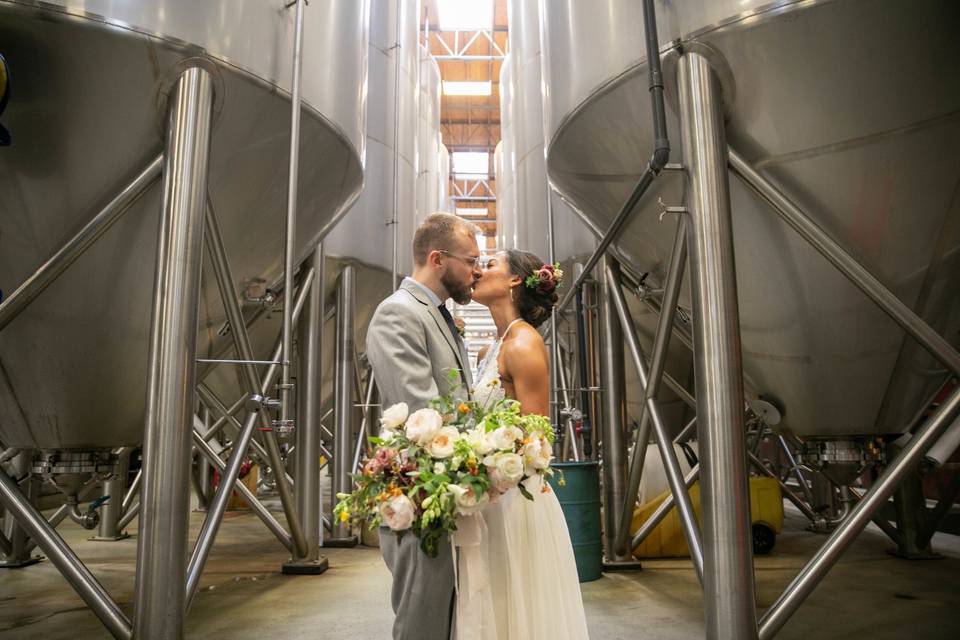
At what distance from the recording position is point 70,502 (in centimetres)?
402

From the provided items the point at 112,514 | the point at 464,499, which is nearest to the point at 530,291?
the point at 464,499

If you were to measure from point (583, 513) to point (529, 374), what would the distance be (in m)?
2.49

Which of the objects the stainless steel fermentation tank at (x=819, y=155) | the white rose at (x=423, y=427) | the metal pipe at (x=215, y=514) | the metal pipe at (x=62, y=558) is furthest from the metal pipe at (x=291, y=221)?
the white rose at (x=423, y=427)

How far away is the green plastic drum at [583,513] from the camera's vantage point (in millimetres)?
4477

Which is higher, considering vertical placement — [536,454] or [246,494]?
[536,454]

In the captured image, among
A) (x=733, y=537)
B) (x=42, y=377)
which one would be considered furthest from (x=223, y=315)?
(x=733, y=537)

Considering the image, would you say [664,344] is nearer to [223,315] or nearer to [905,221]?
[905,221]

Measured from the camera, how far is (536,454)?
170 centimetres

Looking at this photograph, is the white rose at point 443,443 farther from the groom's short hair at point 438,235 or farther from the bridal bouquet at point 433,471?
the groom's short hair at point 438,235

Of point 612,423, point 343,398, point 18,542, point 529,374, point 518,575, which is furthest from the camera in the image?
point 343,398

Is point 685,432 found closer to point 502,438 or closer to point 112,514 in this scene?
point 502,438

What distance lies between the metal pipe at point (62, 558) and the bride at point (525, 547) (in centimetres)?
169

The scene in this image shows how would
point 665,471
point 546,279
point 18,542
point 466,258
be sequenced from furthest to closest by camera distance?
point 18,542
point 665,471
point 546,279
point 466,258

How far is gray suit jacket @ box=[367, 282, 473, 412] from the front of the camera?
1.77m
